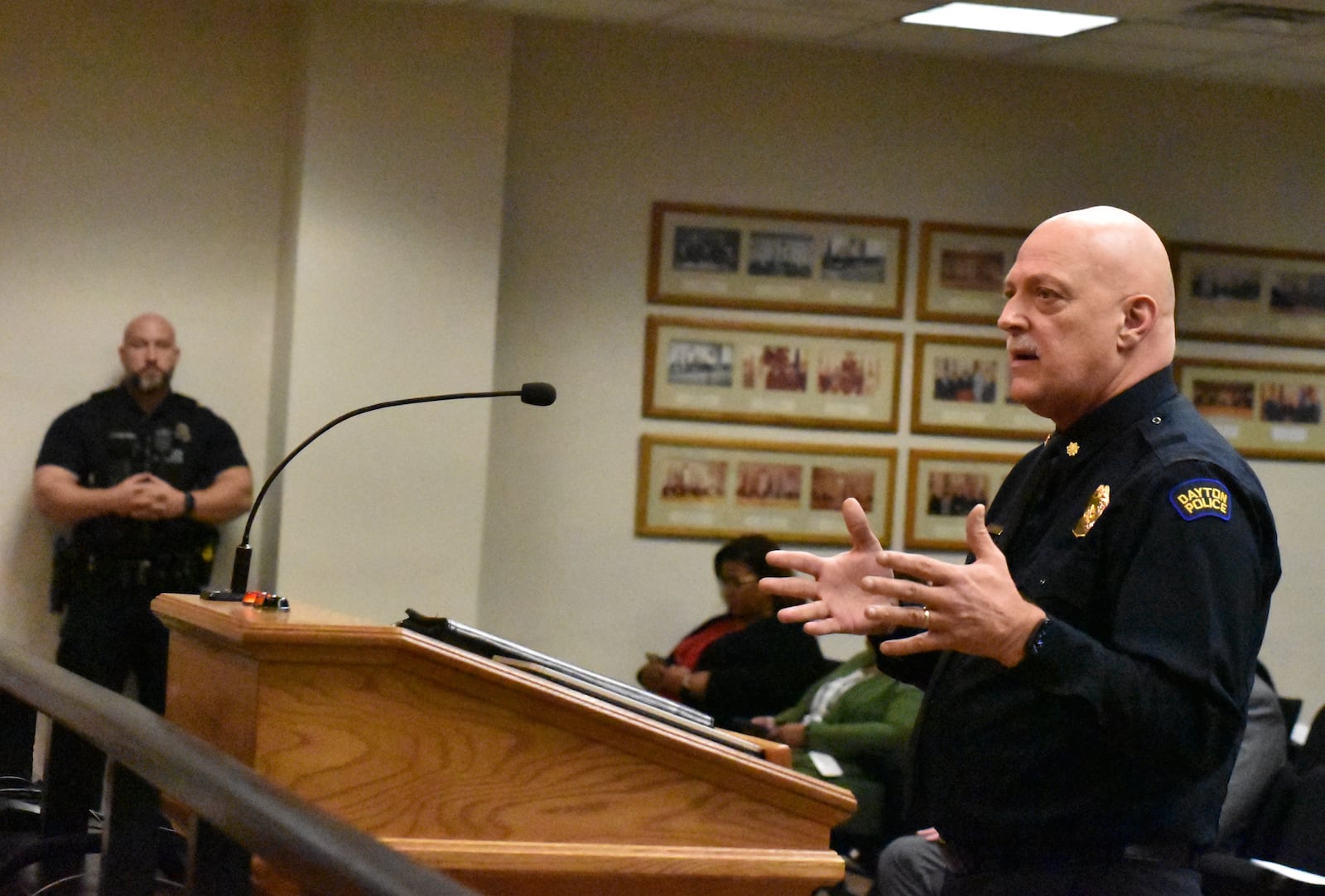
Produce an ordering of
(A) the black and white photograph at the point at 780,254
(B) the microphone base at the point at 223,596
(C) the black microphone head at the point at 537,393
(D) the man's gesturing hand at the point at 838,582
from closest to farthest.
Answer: (D) the man's gesturing hand at the point at 838,582, (B) the microphone base at the point at 223,596, (C) the black microphone head at the point at 537,393, (A) the black and white photograph at the point at 780,254

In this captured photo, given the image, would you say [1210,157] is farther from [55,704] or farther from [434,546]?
[55,704]

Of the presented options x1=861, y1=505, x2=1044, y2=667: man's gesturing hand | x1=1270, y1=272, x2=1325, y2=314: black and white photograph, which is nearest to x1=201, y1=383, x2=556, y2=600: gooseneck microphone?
x1=861, y1=505, x2=1044, y2=667: man's gesturing hand

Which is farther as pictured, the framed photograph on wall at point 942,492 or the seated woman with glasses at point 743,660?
the framed photograph on wall at point 942,492

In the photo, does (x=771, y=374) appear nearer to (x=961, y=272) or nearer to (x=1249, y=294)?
(x=961, y=272)

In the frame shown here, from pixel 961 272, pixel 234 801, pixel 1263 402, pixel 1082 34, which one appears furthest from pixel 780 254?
pixel 234 801

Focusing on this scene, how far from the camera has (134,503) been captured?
566 centimetres

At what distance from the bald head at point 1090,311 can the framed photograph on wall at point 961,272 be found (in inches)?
183

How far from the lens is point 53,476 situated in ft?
18.9

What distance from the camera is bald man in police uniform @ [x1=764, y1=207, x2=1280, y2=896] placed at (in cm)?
176

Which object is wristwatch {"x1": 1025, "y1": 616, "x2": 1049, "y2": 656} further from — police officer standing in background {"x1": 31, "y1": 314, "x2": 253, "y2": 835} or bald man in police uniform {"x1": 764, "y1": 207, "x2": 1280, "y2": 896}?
police officer standing in background {"x1": 31, "y1": 314, "x2": 253, "y2": 835}

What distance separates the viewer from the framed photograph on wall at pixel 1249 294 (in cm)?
685

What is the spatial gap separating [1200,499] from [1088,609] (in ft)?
0.61

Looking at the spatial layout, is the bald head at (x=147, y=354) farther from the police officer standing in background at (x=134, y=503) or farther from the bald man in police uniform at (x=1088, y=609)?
the bald man in police uniform at (x=1088, y=609)

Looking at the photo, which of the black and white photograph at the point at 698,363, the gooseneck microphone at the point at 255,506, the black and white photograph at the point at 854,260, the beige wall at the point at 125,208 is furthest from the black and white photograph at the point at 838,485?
the gooseneck microphone at the point at 255,506
